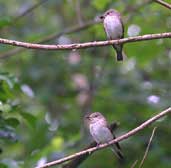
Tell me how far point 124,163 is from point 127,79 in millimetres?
3181

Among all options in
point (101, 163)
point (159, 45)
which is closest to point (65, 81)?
point (159, 45)

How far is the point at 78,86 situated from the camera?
10820 millimetres

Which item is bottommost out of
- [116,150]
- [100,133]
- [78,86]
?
[78,86]

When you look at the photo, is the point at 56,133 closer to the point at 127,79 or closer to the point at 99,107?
the point at 99,107

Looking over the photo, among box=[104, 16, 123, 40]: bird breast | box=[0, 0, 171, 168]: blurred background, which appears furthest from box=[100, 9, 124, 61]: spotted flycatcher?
box=[0, 0, 171, 168]: blurred background

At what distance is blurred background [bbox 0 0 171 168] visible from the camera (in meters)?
6.14

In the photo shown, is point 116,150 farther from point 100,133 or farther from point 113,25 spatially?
point 113,25

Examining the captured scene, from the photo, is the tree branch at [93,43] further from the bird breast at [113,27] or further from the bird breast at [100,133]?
the bird breast at [113,27]

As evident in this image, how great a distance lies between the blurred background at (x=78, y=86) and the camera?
A: 6141 millimetres

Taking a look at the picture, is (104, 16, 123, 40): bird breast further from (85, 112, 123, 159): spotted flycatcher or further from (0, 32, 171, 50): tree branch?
(0, 32, 171, 50): tree branch

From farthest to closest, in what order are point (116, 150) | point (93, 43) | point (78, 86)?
1. point (78, 86)
2. point (116, 150)
3. point (93, 43)

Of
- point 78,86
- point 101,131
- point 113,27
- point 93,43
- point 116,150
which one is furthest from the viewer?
point 78,86

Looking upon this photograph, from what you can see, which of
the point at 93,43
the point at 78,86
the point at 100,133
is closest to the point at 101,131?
the point at 100,133

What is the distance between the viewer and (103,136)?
6.36 metres
